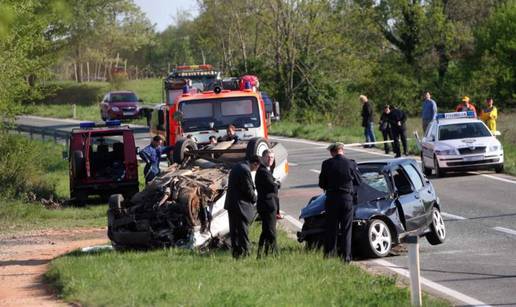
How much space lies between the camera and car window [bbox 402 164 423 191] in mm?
16905

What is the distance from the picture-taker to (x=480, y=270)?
46.2 ft

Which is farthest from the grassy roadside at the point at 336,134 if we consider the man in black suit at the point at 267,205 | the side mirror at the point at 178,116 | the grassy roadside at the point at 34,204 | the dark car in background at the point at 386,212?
the man in black suit at the point at 267,205

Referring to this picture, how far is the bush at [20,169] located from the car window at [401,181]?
464 inches

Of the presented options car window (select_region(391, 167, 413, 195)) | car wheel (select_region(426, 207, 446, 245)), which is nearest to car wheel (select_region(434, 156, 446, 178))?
car wheel (select_region(426, 207, 446, 245))

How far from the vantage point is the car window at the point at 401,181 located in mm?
16625

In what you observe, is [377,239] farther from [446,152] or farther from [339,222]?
[446,152]

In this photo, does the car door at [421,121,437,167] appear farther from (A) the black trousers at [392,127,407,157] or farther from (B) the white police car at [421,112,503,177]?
(A) the black trousers at [392,127,407,157]

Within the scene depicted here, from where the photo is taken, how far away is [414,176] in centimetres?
1703

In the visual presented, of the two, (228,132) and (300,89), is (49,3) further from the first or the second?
(300,89)

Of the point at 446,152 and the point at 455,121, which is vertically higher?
the point at 455,121

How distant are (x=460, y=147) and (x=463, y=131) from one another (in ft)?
4.02

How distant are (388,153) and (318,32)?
22155 mm

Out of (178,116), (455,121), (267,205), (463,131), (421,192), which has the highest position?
(178,116)

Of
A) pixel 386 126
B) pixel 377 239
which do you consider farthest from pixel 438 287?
pixel 386 126
